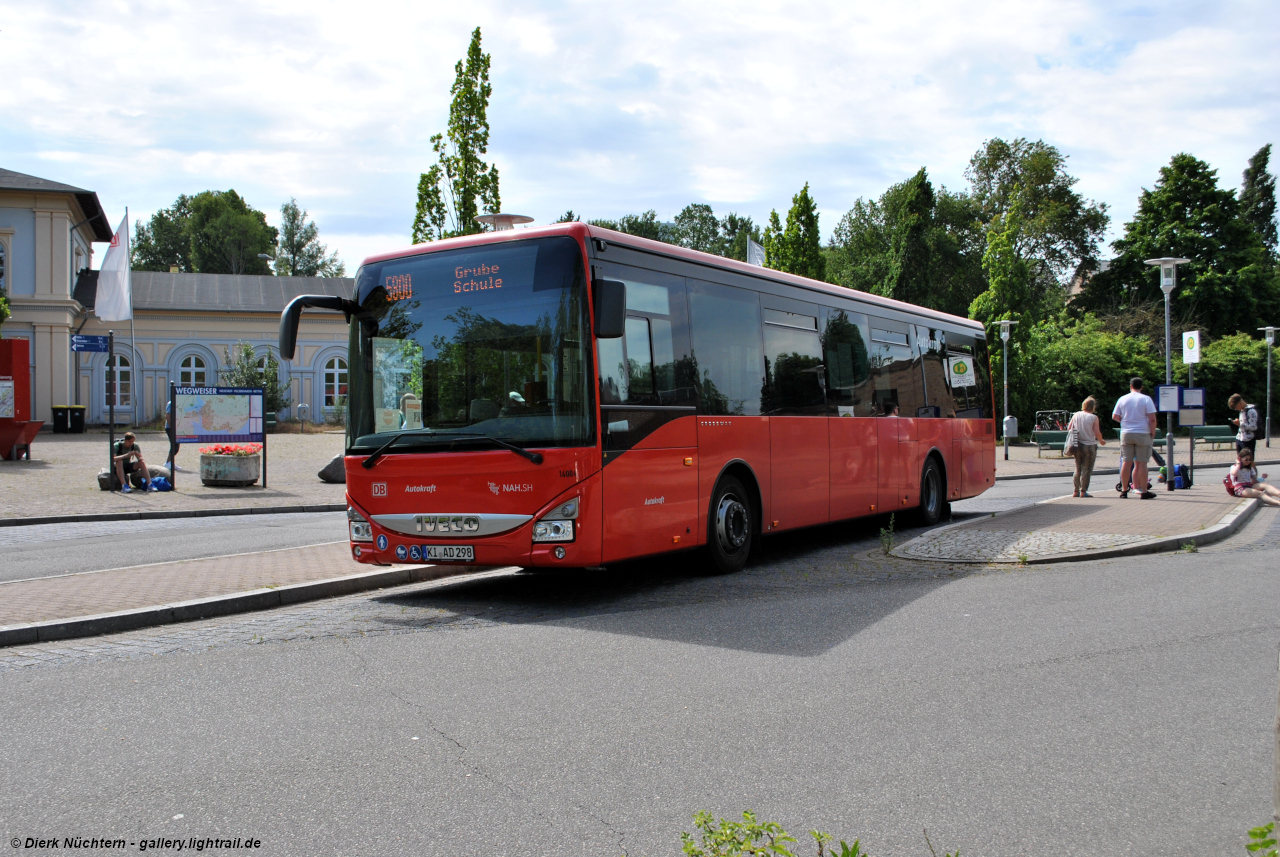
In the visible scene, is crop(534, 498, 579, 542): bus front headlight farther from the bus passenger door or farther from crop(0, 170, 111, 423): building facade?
crop(0, 170, 111, 423): building facade

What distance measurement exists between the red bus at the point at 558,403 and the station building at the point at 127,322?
4019 centimetres

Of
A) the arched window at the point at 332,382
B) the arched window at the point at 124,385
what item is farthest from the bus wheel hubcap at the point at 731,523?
the arched window at the point at 332,382

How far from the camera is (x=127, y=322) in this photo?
53531 millimetres

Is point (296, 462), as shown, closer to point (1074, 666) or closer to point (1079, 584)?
point (1079, 584)

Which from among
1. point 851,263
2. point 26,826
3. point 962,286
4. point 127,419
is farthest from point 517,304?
point 851,263

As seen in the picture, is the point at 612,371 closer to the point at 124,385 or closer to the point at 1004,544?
the point at 1004,544

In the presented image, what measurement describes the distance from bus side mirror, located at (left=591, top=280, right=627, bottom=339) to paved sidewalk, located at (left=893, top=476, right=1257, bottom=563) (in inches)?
183

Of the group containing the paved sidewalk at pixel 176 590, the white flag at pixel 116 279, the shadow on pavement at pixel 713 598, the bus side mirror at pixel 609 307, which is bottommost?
the shadow on pavement at pixel 713 598

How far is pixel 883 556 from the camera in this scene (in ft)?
36.3

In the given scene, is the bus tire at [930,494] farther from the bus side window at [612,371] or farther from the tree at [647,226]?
the tree at [647,226]

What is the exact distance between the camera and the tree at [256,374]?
52219 millimetres

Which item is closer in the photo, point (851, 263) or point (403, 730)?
point (403, 730)

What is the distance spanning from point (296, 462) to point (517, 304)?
24.2m

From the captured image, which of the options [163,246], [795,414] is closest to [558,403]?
[795,414]
